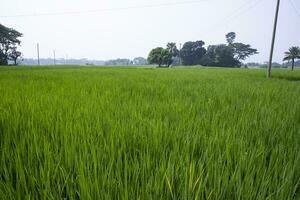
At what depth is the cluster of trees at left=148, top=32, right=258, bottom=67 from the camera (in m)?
52.4

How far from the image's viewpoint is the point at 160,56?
5144 centimetres

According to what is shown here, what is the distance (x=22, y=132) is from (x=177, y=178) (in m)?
1.08

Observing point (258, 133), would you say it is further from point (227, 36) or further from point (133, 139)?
point (227, 36)

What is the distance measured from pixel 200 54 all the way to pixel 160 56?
1548cm

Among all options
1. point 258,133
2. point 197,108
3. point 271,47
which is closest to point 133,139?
point 258,133

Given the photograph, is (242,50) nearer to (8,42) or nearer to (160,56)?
(160,56)

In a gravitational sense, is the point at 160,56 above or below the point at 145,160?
above

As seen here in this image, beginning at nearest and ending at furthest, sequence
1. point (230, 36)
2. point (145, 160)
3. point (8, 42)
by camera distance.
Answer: point (145, 160) → point (8, 42) → point (230, 36)

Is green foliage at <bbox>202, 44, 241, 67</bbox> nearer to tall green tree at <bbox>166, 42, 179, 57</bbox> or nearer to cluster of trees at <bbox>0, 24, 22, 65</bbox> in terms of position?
tall green tree at <bbox>166, 42, 179, 57</bbox>

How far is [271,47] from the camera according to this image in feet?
40.2

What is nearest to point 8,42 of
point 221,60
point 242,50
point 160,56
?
point 160,56

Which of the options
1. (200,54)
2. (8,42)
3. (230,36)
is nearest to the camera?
(8,42)

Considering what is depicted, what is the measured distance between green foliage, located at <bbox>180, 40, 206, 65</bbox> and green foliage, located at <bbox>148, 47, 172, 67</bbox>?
1182 centimetres

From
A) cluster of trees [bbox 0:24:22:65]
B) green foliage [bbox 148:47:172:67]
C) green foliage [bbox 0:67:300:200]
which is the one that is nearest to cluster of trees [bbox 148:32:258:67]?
green foliage [bbox 148:47:172:67]
